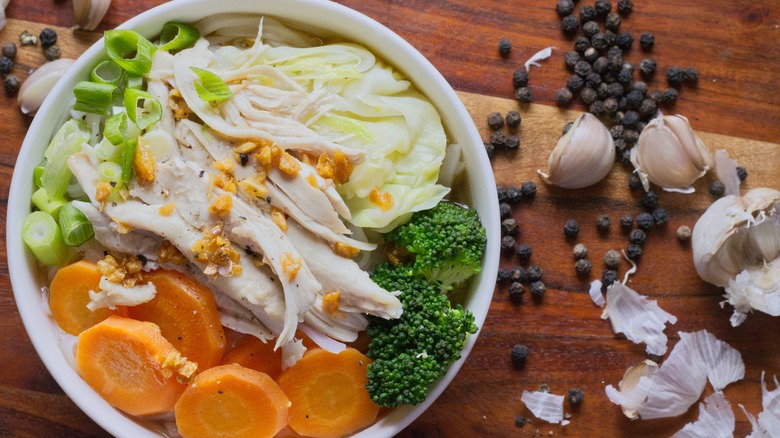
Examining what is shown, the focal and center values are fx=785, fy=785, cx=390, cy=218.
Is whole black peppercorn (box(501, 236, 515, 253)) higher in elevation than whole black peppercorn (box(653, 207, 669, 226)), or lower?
lower

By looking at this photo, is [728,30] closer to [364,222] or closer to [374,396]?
[364,222]

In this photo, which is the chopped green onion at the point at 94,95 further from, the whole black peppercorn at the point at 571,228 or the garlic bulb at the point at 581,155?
the whole black peppercorn at the point at 571,228

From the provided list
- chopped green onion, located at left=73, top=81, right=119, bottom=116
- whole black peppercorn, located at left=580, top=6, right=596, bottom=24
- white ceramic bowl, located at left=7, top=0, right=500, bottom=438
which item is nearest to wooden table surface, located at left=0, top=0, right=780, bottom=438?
whole black peppercorn, located at left=580, top=6, right=596, bottom=24

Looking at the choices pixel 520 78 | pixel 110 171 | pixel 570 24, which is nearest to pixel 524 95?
pixel 520 78

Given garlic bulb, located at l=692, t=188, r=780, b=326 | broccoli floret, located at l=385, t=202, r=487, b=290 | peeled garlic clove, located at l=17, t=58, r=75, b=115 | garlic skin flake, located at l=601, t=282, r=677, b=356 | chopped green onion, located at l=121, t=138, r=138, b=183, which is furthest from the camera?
garlic skin flake, located at l=601, t=282, r=677, b=356

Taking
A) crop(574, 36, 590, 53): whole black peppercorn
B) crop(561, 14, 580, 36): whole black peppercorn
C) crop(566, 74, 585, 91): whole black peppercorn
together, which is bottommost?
crop(566, 74, 585, 91): whole black peppercorn

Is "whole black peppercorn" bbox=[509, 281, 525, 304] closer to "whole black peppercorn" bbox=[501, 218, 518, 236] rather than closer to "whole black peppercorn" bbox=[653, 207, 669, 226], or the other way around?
"whole black peppercorn" bbox=[501, 218, 518, 236]

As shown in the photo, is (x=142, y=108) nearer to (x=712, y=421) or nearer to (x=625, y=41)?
(x=625, y=41)

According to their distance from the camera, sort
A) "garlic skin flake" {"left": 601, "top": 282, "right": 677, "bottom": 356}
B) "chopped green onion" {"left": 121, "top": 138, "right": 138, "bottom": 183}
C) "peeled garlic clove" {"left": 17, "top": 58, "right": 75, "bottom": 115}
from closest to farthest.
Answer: "chopped green onion" {"left": 121, "top": 138, "right": 138, "bottom": 183} → "peeled garlic clove" {"left": 17, "top": 58, "right": 75, "bottom": 115} → "garlic skin flake" {"left": 601, "top": 282, "right": 677, "bottom": 356}
